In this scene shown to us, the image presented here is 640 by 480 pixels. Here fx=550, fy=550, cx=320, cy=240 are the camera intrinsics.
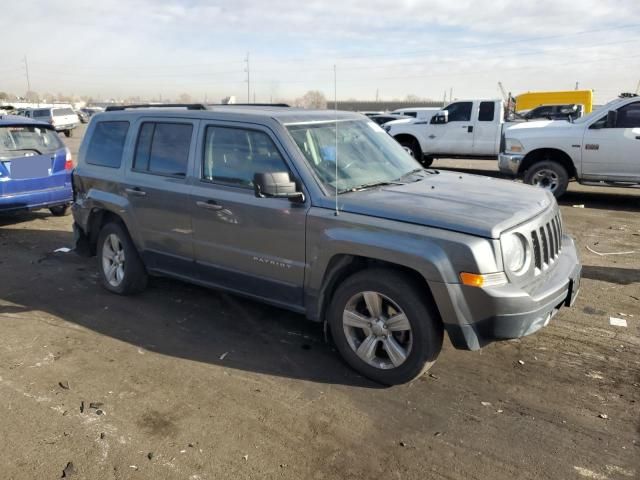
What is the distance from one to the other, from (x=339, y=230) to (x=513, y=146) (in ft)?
26.4

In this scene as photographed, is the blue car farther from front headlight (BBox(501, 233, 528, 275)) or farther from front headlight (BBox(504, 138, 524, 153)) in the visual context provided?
front headlight (BBox(504, 138, 524, 153))

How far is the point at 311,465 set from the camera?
297 centimetres

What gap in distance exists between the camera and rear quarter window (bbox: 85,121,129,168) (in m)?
5.39

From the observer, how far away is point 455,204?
12.2 feet

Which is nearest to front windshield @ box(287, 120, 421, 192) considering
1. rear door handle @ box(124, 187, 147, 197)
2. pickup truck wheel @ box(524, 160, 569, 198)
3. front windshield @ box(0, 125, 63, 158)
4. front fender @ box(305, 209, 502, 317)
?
front fender @ box(305, 209, 502, 317)

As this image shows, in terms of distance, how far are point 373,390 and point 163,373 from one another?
1.52 m

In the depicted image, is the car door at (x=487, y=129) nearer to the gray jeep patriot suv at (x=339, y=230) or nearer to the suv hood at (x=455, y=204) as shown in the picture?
the gray jeep patriot suv at (x=339, y=230)

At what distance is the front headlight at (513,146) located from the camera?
10602 millimetres

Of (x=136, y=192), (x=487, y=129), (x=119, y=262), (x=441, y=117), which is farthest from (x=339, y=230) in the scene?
(x=441, y=117)

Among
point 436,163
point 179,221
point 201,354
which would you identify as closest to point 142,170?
point 179,221

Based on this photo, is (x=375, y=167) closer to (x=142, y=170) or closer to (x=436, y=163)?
(x=142, y=170)

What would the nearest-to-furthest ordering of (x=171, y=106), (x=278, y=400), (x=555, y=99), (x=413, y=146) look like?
1. (x=278, y=400)
2. (x=171, y=106)
3. (x=413, y=146)
4. (x=555, y=99)

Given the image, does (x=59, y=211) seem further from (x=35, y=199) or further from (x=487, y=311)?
(x=487, y=311)

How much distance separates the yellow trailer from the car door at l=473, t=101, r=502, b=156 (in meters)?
13.0
